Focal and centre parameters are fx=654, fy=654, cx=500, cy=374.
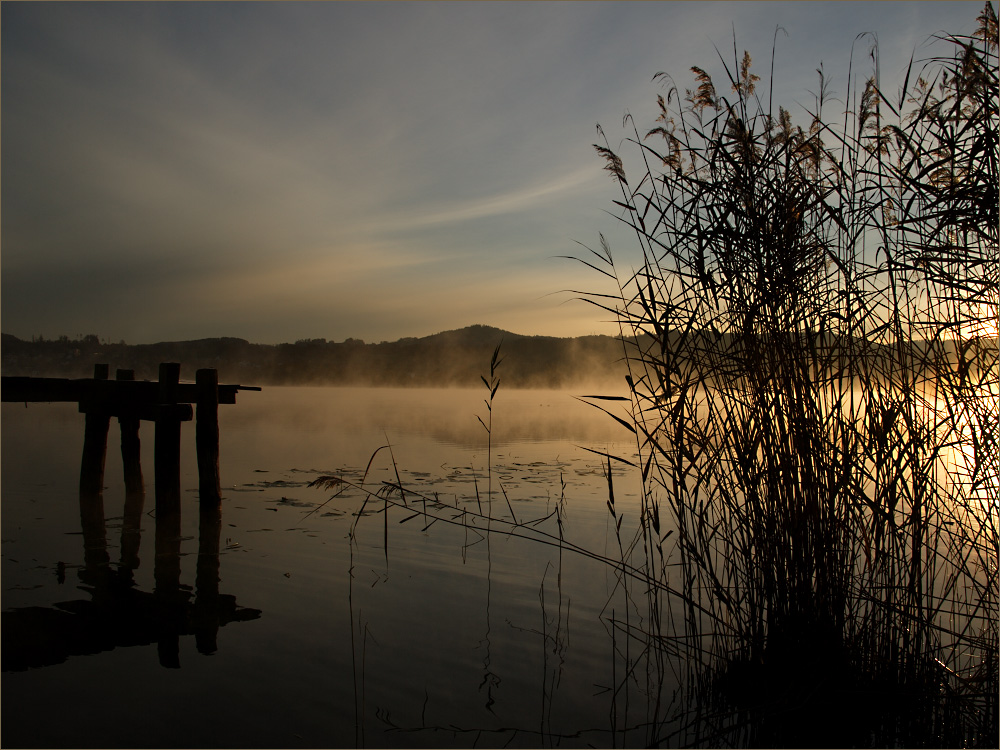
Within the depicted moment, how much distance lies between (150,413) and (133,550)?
96.4 inches

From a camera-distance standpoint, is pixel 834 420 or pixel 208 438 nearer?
pixel 834 420

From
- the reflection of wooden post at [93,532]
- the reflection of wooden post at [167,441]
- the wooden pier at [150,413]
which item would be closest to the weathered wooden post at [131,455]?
the wooden pier at [150,413]

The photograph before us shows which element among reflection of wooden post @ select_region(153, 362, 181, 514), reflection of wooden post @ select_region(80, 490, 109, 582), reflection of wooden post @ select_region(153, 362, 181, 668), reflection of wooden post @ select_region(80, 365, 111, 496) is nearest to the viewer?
reflection of wooden post @ select_region(80, 490, 109, 582)

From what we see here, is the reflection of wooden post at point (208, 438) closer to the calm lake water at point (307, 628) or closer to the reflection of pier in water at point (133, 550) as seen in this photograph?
the reflection of pier in water at point (133, 550)

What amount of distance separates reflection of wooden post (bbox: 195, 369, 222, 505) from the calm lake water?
1.20ft

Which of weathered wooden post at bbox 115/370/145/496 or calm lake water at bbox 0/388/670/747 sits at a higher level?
weathered wooden post at bbox 115/370/145/496

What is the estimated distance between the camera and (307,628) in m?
4.52

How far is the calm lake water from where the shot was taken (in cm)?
331

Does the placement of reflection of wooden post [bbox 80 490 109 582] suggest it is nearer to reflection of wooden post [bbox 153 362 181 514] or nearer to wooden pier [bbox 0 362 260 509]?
wooden pier [bbox 0 362 260 509]

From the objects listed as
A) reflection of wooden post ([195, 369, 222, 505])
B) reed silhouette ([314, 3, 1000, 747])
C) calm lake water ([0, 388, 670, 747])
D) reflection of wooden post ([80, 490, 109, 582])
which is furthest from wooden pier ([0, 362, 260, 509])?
reed silhouette ([314, 3, 1000, 747])

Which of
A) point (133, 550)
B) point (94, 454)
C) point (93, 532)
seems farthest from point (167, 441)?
point (94, 454)

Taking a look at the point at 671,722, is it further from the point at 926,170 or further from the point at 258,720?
the point at 926,170

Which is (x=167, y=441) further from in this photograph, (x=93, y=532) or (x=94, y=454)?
(x=94, y=454)

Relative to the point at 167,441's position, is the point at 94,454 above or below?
below
